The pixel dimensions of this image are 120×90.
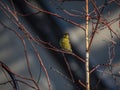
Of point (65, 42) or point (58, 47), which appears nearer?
point (65, 42)

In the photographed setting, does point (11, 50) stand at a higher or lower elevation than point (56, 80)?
higher

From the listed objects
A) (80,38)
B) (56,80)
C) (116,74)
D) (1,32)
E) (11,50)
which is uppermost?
(1,32)

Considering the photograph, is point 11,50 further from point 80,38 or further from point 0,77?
point 80,38

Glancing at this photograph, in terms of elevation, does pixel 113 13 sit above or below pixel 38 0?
below

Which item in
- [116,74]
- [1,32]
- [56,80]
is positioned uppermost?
[1,32]

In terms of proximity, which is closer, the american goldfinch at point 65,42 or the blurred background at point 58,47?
the american goldfinch at point 65,42

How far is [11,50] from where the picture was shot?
3.31 meters

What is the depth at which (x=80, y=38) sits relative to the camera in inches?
130

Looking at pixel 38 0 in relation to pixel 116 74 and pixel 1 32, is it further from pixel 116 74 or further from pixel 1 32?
pixel 116 74

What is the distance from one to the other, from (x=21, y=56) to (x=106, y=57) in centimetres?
82

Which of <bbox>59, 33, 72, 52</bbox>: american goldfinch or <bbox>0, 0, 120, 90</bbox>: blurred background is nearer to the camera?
<bbox>59, 33, 72, 52</bbox>: american goldfinch

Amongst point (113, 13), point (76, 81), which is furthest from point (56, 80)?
point (113, 13)

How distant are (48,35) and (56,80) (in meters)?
0.45

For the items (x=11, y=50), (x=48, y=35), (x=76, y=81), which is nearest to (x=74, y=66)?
(x=76, y=81)
